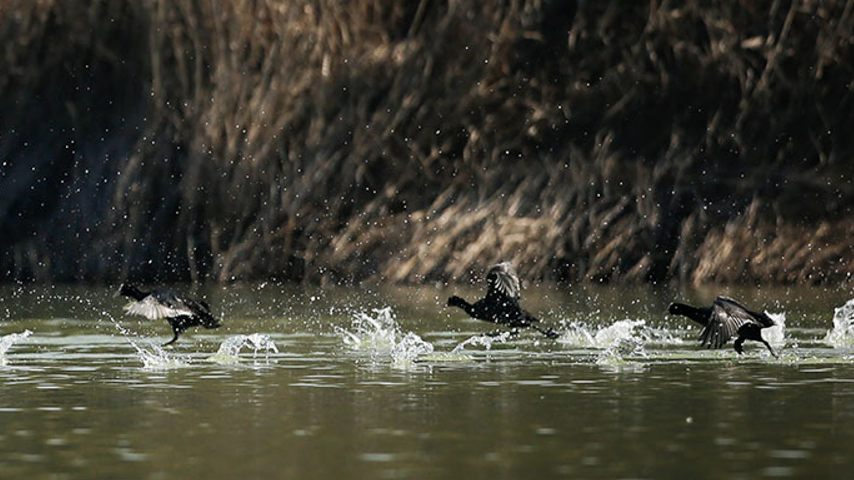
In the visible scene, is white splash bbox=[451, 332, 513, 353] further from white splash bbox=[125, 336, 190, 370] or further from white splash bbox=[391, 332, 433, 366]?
white splash bbox=[125, 336, 190, 370]

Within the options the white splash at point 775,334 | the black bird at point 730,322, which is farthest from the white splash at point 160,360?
the white splash at point 775,334

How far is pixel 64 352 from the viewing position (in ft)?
85.3

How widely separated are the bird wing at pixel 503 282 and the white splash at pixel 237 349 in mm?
2421

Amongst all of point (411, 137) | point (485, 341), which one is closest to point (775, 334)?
point (485, 341)

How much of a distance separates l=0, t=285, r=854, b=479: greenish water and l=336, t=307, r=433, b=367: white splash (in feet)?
0.11

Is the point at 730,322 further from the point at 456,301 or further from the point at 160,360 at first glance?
the point at 160,360

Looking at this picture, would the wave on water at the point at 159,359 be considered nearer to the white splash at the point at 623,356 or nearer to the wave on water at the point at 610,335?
the white splash at the point at 623,356

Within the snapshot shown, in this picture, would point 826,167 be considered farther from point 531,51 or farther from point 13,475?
Result: point 13,475

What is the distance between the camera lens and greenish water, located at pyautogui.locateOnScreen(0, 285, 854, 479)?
1565cm

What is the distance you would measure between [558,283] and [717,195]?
338 cm

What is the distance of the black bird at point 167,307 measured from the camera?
24.0 meters

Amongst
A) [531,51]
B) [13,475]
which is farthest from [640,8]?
[13,475]

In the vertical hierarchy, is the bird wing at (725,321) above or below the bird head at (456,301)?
below

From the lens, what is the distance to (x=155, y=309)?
78.9 ft
